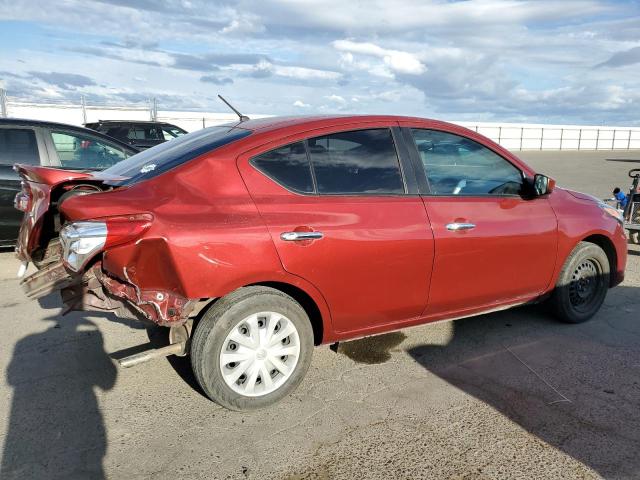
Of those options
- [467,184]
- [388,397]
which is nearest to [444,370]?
[388,397]

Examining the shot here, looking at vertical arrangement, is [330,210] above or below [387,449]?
above

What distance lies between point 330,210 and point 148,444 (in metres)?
1.68

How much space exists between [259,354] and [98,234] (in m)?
1.14

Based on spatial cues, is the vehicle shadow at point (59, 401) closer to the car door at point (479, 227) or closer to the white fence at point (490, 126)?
the car door at point (479, 227)

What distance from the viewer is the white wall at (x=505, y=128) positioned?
2147 cm

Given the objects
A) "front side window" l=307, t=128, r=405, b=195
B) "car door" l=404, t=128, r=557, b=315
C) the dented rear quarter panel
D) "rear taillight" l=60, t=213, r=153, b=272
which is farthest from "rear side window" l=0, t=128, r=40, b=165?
"car door" l=404, t=128, r=557, b=315

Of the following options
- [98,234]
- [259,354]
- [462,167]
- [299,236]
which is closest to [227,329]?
[259,354]

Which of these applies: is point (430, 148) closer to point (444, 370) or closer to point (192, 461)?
point (444, 370)

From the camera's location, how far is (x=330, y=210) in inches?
128

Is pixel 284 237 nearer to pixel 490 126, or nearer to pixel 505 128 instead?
pixel 490 126

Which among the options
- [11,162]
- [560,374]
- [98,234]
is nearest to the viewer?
[98,234]

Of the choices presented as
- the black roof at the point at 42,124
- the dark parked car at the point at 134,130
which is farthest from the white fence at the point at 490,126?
the black roof at the point at 42,124

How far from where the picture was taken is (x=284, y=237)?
306 cm

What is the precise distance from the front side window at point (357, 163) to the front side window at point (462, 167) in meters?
0.27
